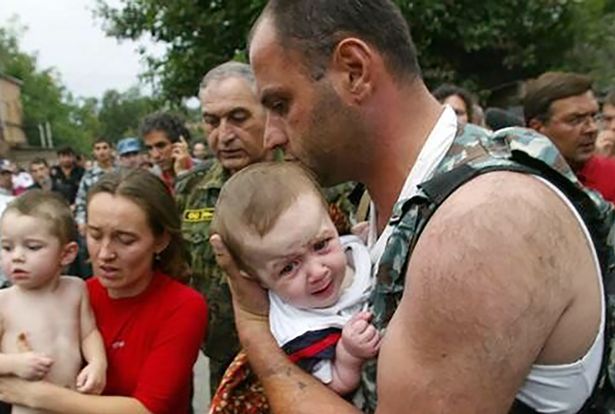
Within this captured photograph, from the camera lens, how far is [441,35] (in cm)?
1472

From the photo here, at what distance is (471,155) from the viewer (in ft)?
5.28

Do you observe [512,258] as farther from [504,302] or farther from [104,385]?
[104,385]

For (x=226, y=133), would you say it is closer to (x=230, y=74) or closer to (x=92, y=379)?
(x=230, y=74)

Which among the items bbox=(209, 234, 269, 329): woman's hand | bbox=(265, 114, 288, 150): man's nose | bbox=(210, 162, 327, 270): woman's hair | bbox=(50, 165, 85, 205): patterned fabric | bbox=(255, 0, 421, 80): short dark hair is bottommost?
bbox=(50, 165, 85, 205): patterned fabric

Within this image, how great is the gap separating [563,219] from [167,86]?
1513 cm

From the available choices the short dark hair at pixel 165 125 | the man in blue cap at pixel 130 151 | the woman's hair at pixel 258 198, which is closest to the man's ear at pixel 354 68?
the woman's hair at pixel 258 198

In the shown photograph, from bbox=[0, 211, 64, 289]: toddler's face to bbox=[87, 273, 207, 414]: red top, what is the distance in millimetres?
189

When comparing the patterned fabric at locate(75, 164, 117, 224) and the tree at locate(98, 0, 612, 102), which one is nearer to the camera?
the patterned fabric at locate(75, 164, 117, 224)

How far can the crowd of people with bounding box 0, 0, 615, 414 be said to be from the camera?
4.52 feet

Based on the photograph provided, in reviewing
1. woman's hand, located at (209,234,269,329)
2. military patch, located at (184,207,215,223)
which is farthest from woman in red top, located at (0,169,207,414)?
military patch, located at (184,207,215,223)

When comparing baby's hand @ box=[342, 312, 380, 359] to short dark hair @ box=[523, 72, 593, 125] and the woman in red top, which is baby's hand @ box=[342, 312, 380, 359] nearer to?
the woman in red top

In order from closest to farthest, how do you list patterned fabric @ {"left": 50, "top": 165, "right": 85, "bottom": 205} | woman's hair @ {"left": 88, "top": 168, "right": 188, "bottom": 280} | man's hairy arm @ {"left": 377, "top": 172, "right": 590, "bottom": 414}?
man's hairy arm @ {"left": 377, "top": 172, "right": 590, "bottom": 414} < woman's hair @ {"left": 88, "top": 168, "right": 188, "bottom": 280} < patterned fabric @ {"left": 50, "top": 165, "right": 85, "bottom": 205}

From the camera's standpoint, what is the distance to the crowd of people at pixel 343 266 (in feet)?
4.52

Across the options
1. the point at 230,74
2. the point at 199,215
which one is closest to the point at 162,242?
the point at 199,215
